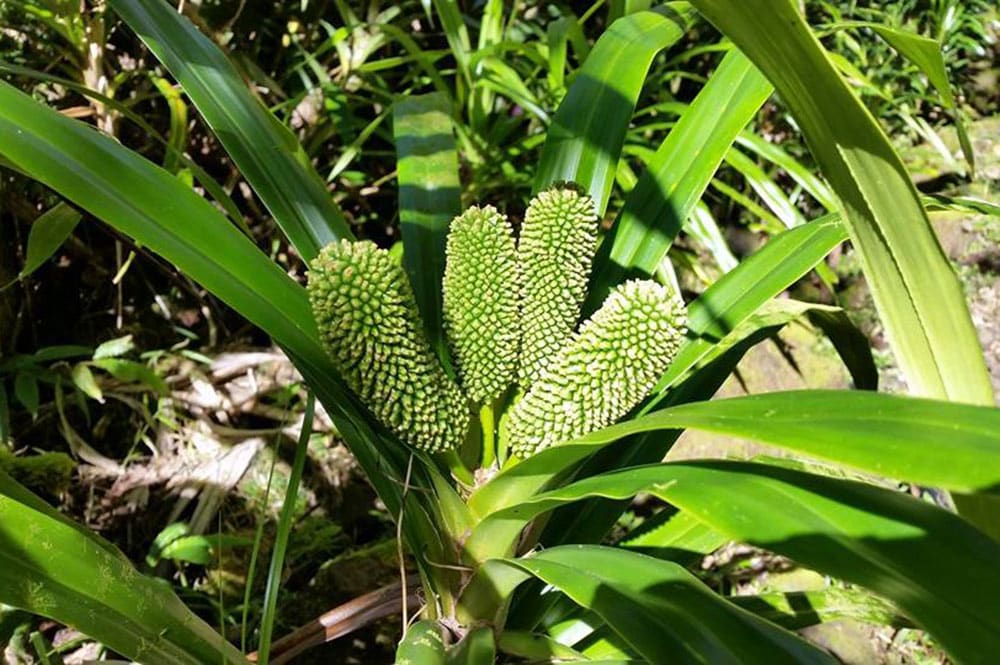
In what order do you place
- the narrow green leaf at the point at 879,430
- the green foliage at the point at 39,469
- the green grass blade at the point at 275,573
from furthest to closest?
1. the green foliage at the point at 39,469
2. the green grass blade at the point at 275,573
3. the narrow green leaf at the point at 879,430

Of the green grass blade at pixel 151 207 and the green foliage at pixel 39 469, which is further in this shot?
the green foliage at pixel 39 469

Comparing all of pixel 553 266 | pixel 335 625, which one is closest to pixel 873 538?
pixel 553 266

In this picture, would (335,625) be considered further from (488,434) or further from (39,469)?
(39,469)

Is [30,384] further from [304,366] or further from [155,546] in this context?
[304,366]

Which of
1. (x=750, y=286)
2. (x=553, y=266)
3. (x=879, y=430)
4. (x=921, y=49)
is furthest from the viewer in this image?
(x=750, y=286)

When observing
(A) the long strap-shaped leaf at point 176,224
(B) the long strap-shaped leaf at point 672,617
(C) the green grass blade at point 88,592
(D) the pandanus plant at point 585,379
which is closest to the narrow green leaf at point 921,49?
(D) the pandanus plant at point 585,379

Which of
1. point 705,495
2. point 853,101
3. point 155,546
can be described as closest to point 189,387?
point 155,546

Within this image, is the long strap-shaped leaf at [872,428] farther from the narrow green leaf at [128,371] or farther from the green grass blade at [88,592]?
the narrow green leaf at [128,371]
